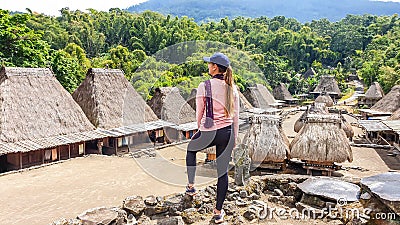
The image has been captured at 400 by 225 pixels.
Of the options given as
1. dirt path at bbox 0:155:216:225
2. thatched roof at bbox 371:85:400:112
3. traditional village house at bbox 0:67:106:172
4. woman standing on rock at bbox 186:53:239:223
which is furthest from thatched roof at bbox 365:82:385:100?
woman standing on rock at bbox 186:53:239:223

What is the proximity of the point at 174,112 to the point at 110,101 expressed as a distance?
4.23m

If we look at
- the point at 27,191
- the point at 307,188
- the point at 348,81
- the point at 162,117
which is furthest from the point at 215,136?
the point at 348,81

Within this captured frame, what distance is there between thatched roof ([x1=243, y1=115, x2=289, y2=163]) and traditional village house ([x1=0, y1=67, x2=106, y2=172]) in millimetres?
6116

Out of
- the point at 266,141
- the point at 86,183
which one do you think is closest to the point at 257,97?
the point at 266,141

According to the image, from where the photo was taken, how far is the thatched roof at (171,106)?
18.0 m

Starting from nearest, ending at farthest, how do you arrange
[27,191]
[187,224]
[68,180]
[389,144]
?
[187,224]
[27,191]
[68,180]
[389,144]

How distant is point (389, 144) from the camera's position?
55.8 ft

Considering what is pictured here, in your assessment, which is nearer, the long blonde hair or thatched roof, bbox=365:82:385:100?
the long blonde hair

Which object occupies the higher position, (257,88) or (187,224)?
(257,88)

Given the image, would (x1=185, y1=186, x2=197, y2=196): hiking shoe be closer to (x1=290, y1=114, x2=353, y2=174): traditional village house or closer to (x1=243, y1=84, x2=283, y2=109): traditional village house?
(x1=290, y1=114, x2=353, y2=174): traditional village house

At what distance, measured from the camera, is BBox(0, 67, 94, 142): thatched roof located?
12.0 meters

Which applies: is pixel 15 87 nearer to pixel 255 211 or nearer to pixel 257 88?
pixel 255 211

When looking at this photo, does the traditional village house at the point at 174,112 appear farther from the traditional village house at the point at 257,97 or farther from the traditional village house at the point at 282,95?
the traditional village house at the point at 282,95

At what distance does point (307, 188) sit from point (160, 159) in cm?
807
